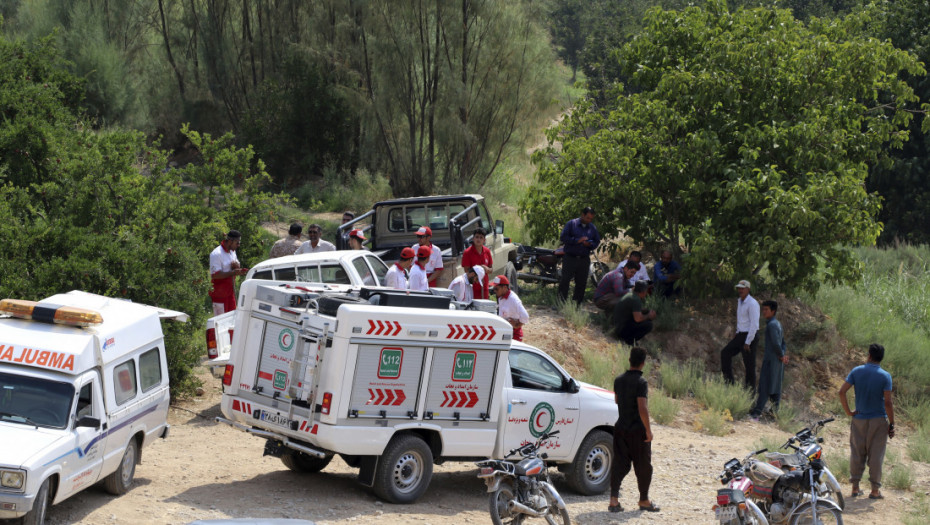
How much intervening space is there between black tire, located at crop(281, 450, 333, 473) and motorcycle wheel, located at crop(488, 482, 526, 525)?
7.72ft

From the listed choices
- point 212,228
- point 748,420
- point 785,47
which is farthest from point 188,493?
point 785,47

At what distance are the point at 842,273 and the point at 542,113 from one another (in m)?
13.1

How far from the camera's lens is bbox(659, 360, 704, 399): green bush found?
54.2 feet

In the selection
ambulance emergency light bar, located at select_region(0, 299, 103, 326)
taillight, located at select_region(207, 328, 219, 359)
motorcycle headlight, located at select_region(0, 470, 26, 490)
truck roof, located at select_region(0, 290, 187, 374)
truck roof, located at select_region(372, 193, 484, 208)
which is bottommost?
motorcycle headlight, located at select_region(0, 470, 26, 490)

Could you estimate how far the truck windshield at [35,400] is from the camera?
27.4ft

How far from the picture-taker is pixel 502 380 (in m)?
9.90

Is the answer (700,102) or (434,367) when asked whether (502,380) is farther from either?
(700,102)

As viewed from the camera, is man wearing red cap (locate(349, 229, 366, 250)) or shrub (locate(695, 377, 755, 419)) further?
shrub (locate(695, 377, 755, 419))

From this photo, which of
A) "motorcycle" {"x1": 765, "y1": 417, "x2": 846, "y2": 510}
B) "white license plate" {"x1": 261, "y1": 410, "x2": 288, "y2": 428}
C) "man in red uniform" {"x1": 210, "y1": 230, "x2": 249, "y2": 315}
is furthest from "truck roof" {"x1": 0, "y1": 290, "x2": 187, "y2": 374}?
"motorcycle" {"x1": 765, "y1": 417, "x2": 846, "y2": 510}

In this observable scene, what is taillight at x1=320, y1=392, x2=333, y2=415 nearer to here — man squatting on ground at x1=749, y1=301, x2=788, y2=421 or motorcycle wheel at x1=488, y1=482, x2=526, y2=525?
motorcycle wheel at x1=488, y1=482, x2=526, y2=525

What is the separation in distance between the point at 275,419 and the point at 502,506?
230 cm

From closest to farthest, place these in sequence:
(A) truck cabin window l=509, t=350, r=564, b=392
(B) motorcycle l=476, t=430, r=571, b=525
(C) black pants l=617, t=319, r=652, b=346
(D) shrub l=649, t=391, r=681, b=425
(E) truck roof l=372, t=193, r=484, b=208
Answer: (B) motorcycle l=476, t=430, r=571, b=525, (A) truck cabin window l=509, t=350, r=564, b=392, (D) shrub l=649, t=391, r=681, b=425, (C) black pants l=617, t=319, r=652, b=346, (E) truck roof l=372, t=193, r=484, b=208

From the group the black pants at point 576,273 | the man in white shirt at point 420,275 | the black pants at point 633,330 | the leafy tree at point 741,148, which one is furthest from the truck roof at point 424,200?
the man in white shirt at point 420,275

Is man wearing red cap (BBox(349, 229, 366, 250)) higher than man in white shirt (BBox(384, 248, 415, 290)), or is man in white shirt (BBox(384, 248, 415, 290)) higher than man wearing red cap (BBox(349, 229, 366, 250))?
man wearing red cap (BBox(349, 229, 366, 250))
